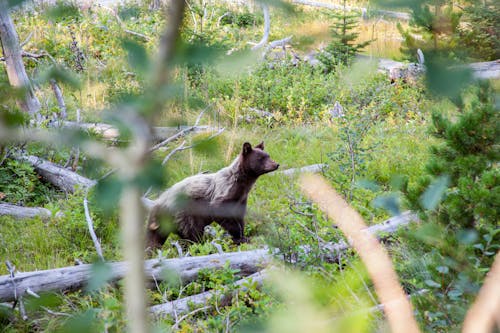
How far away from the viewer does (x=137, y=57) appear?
0.72m

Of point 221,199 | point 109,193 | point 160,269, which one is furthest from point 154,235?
point 109,193

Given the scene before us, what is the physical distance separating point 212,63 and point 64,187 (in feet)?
21.6

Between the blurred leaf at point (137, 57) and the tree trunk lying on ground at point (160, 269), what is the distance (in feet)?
10.2

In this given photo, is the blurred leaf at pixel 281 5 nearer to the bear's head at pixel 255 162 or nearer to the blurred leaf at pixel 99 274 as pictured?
the blurred leaf at pixel 99 274

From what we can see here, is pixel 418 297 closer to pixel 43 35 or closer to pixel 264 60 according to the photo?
pixel 264 60

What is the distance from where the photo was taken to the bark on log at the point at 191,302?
12.9ft

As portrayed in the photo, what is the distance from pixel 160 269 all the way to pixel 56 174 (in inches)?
130

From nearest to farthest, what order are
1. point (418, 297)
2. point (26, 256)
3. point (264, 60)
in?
1. point (418, 297)
2. point (26, 256)
3. point (264, 60)

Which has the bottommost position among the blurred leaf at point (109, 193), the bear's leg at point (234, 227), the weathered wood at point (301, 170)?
the weathered wood at point (301, 170)

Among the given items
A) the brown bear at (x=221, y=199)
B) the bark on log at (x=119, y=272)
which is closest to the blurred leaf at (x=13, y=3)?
the bark on log at (x=119, y=272)

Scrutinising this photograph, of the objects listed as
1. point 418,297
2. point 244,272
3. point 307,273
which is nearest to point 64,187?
point 244,272

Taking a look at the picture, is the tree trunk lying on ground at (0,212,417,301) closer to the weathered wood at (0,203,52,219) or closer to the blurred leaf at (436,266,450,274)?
the blurred leaf at (436,266,450,274)

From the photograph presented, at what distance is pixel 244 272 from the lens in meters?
4.72

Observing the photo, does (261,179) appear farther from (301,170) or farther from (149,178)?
(149,178)
